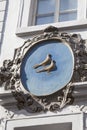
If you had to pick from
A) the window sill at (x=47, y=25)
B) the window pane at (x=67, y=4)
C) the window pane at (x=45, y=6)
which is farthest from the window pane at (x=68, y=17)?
the window sill at (x=47, y=25)

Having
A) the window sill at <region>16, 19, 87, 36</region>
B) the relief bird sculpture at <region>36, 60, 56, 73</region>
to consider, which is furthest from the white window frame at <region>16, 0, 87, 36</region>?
the relief bird sculpture at <region>36, 60, 56, 73</region>

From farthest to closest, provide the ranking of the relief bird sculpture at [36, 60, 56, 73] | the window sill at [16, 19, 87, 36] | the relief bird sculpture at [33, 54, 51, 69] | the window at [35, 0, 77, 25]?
1. the window at [35, 0, 77, 25]
2. the window sill at [16, 19, 87, 36]
3. the relief bird sculpture at [33, 54, 51, 69]
4. the relief bird sculpture at [36, 60, 56, 73]

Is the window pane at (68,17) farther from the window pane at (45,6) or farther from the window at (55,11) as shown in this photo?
the window pane at (45,6)

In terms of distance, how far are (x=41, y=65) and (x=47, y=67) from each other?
17cm

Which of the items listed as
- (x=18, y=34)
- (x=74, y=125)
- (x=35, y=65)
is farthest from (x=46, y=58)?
(x=74, y=125)

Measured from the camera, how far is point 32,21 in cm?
1033

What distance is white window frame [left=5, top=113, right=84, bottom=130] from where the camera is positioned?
8.29 metres

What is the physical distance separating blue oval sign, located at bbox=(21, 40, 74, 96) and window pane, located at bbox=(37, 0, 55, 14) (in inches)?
50.1

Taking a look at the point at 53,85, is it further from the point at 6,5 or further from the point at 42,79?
the point at 6,5

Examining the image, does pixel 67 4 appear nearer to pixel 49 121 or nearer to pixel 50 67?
pixel 50 67

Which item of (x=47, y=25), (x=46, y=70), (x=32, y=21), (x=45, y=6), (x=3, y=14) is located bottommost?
(x=46, y=70)

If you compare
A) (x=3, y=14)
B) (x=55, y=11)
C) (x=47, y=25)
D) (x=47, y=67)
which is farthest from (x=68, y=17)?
(x=47, y=67)

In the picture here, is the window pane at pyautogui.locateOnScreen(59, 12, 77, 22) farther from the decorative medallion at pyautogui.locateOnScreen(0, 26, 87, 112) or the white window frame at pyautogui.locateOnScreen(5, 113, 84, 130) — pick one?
the white window frame at pyautogui.locateOnScreen(5, 113, 84, 130)

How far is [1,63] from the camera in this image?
31.6 feet
